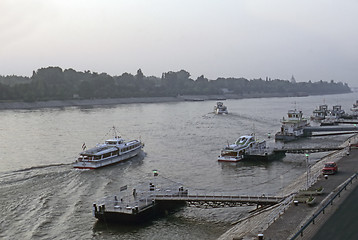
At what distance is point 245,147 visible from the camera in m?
54.5

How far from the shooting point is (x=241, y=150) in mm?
53219

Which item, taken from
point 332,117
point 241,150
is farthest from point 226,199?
point 332,117

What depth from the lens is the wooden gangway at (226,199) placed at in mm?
29562

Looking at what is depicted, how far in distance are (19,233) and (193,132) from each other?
5704 centimetres

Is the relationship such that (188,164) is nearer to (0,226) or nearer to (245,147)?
(245,147)

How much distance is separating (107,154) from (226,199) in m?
23.5

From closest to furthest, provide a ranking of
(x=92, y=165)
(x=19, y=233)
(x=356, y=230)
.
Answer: (x=356, y=230)
(x=19, y=233)
(x=92, y=165)

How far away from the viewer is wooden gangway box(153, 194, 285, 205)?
29562 millimetres

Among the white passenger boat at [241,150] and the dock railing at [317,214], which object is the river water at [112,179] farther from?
the dock railing at [317,214]

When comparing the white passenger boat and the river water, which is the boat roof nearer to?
the river water

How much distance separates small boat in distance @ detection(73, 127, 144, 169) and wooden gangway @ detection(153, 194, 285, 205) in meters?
18.3

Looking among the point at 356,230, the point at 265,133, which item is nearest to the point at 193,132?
the point at 265,133

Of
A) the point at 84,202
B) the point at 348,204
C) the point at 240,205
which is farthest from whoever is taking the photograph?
the point at 84,202

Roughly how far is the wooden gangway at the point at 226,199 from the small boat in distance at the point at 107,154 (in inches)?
720
